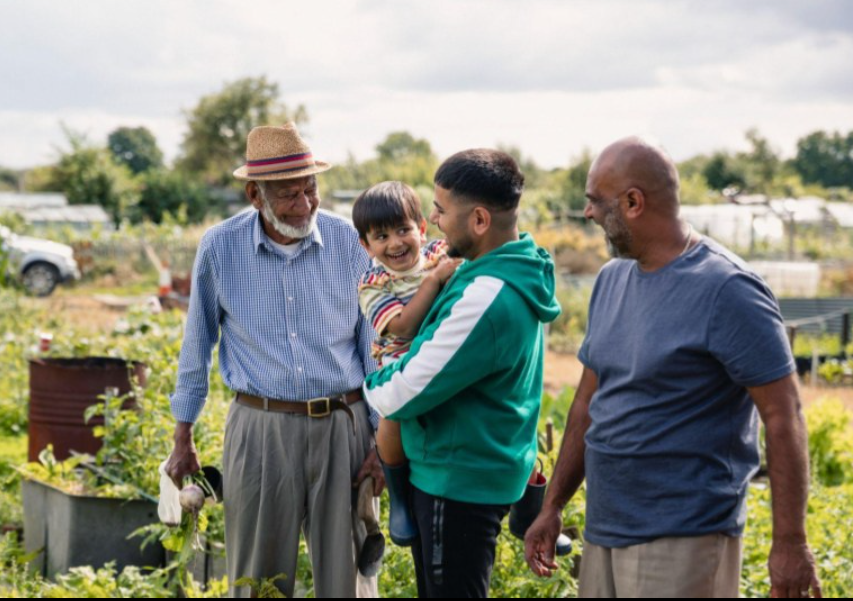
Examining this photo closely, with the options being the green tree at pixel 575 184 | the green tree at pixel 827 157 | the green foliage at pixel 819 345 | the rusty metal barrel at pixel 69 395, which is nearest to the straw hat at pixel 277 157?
the rusty metal barrel at pixel 69 395

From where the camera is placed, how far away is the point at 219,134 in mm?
48375

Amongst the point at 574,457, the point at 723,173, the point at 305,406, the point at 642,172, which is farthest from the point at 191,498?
the point at 723,173

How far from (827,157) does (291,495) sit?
296 ft

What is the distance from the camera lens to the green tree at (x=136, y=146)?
89125 mm

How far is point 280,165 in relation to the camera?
3680mm

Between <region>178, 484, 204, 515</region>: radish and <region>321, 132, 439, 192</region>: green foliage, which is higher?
<region>321, 132, 439, 192</region>: green foliage

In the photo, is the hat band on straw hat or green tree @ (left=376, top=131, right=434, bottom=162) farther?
green tree @ (left=376, top=131, right=434, bottom=162)

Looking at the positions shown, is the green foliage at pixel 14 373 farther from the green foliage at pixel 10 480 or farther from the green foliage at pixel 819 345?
the green foliage at pixel 819 345

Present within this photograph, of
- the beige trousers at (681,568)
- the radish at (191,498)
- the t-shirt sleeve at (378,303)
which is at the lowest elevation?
the radish at (191,498)

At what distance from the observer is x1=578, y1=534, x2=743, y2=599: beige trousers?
2.52 m

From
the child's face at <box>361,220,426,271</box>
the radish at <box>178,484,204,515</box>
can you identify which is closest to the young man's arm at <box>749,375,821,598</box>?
the child's face at <box>361,220,426,271</box>

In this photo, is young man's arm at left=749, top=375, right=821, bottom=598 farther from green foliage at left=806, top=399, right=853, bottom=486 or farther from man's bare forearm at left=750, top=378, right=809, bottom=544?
green foliage at left=806, top=399, right=853, bottom=486

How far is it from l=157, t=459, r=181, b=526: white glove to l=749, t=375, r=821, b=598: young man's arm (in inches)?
85.7

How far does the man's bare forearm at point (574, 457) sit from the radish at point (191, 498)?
1351mm
